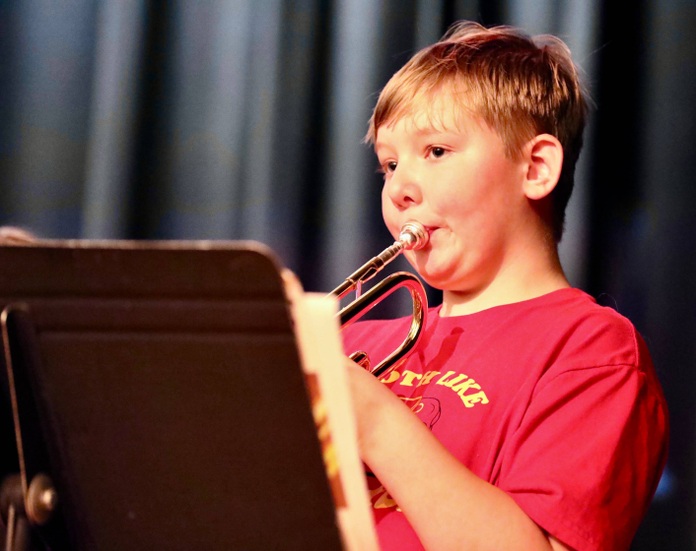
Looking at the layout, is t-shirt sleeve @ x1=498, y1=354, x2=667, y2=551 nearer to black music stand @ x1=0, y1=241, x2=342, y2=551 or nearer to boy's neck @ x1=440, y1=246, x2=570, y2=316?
boy's neck @ x1=440, y1=246, x2=570, y2=316

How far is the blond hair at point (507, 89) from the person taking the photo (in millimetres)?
1104

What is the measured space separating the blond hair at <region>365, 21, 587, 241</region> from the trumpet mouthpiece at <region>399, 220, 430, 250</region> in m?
0.16

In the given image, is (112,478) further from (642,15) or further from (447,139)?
(642,15)

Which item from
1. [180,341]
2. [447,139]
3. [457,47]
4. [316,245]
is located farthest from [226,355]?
[316,245]

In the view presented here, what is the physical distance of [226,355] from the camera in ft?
1.89

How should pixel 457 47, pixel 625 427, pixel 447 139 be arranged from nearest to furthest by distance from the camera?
pixel 625 427, pixel 447 139, pixel 457 47

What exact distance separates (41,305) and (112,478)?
152 mm

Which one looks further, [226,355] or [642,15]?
[642,15]

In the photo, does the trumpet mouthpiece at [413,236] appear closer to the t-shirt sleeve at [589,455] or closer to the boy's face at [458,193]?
the boy's face at [458,193]

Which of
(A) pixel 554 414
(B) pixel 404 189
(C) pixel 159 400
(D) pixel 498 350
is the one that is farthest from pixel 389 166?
(C) pixel 159 400

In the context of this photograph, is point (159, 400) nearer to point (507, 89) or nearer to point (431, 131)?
point (431, 131)

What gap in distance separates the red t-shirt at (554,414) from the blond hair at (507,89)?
234 mm

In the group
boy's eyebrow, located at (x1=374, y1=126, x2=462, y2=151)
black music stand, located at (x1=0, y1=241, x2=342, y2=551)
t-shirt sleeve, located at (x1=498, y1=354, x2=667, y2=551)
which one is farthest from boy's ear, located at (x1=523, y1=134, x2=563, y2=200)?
black music stand, located at (x1=0, y1=241, x2=342, y2=551)

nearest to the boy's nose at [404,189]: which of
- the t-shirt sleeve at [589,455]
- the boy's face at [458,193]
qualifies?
the boy's face at [458,193]
